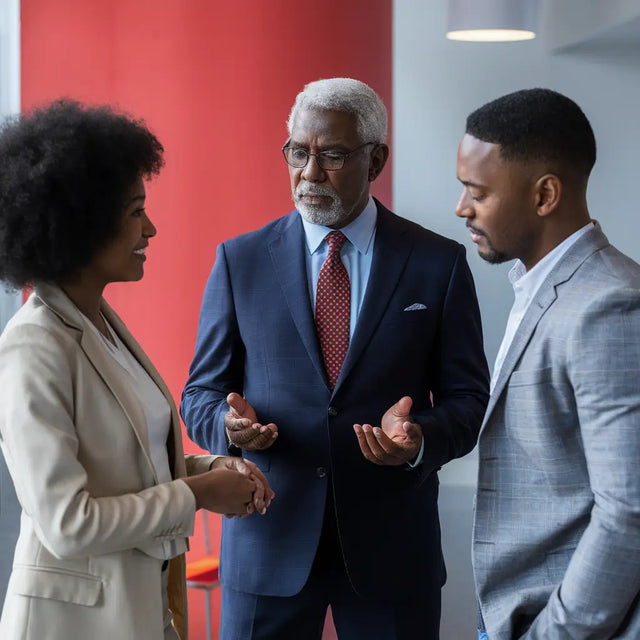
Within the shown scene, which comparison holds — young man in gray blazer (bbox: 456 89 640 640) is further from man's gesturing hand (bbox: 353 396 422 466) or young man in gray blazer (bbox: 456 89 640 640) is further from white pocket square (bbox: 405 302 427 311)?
white pocket square (bbox: 405 302 427 311)

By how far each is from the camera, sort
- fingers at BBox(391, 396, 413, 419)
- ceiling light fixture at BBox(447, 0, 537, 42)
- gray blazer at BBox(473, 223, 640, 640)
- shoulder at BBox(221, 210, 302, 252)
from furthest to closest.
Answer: ceiling light fixture at BBox(447, 0, 537, 42) < shoulder at BBox(221, 210, 302, 252) < fingers at BBox(391, 396, 413, 419) < gray blazer at BBox(473, 223, 640, 640)

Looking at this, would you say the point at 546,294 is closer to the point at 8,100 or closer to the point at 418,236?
the point at 418,236

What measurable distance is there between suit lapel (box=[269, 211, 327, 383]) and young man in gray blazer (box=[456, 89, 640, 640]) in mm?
671

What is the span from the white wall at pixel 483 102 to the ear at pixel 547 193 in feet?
8.26

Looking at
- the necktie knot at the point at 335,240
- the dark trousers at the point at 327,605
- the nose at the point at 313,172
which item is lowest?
the dark trousers at the point at 327,605

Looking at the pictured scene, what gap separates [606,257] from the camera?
5.72 feet

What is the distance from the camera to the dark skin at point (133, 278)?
1917 mm

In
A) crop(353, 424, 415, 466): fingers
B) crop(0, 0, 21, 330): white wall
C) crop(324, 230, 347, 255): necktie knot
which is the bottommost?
crop(353, 424, 415, 466): fingers

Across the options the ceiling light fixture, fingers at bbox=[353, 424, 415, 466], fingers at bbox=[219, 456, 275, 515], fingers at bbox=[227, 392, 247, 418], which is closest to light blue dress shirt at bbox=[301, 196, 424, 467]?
fingers at bbox=[227, 392, 247, 418]

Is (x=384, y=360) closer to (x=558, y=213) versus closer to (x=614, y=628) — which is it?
(x=558, y=213)

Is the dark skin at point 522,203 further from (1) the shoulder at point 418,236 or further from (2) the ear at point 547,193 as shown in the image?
(1) the shoulder at point 418,236

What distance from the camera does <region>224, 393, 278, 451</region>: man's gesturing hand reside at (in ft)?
7.54

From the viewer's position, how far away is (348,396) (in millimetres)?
2455

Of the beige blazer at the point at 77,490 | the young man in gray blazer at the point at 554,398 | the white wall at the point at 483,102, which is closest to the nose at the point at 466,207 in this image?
the young man in gray blazer at the point at 554,398
